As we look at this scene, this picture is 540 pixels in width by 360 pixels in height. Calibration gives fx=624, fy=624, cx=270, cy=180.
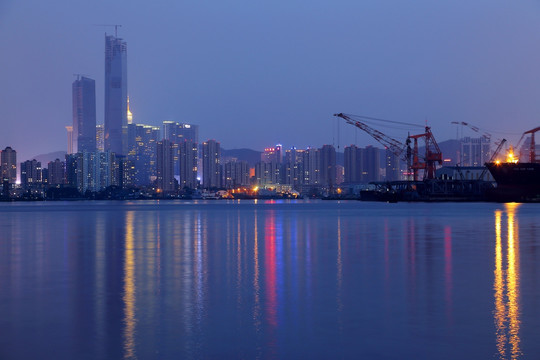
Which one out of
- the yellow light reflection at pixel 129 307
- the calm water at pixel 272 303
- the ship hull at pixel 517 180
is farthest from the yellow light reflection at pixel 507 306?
the ship hull at pixel 517 180

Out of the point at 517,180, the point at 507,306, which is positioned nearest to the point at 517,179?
the point at 517,180

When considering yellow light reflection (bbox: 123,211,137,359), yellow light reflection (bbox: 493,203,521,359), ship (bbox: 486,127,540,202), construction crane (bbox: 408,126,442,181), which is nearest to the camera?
yellow light reflection (bbox: 493,203,521,359)

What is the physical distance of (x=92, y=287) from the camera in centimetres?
1908

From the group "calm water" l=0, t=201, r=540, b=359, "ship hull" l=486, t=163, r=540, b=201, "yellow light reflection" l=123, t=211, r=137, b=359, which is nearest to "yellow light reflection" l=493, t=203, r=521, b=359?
"calm water" l=0, t=201, r=540, b=359

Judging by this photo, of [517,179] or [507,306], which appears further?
[517,179]

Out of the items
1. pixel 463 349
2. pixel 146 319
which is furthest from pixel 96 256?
pixel 463 349

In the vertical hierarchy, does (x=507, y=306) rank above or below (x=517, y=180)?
below

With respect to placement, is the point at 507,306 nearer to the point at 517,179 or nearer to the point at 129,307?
the point at 129,307

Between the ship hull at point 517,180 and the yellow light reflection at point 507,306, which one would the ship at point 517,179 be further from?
the yellow light reflection at point 507,306

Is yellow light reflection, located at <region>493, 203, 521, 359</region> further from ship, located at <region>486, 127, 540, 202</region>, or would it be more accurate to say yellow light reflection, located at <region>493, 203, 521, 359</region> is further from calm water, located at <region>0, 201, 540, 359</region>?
ship, located at <region>486, 127, 540, 202</region>

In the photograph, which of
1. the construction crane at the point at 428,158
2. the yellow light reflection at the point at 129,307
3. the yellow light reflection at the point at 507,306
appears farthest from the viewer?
the construction crane at the point at 428,158

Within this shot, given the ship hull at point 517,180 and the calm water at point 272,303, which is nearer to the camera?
the calm water at point 272,303

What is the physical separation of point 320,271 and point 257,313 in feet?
27.1

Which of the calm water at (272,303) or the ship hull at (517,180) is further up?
the ship hull at (517,180)
